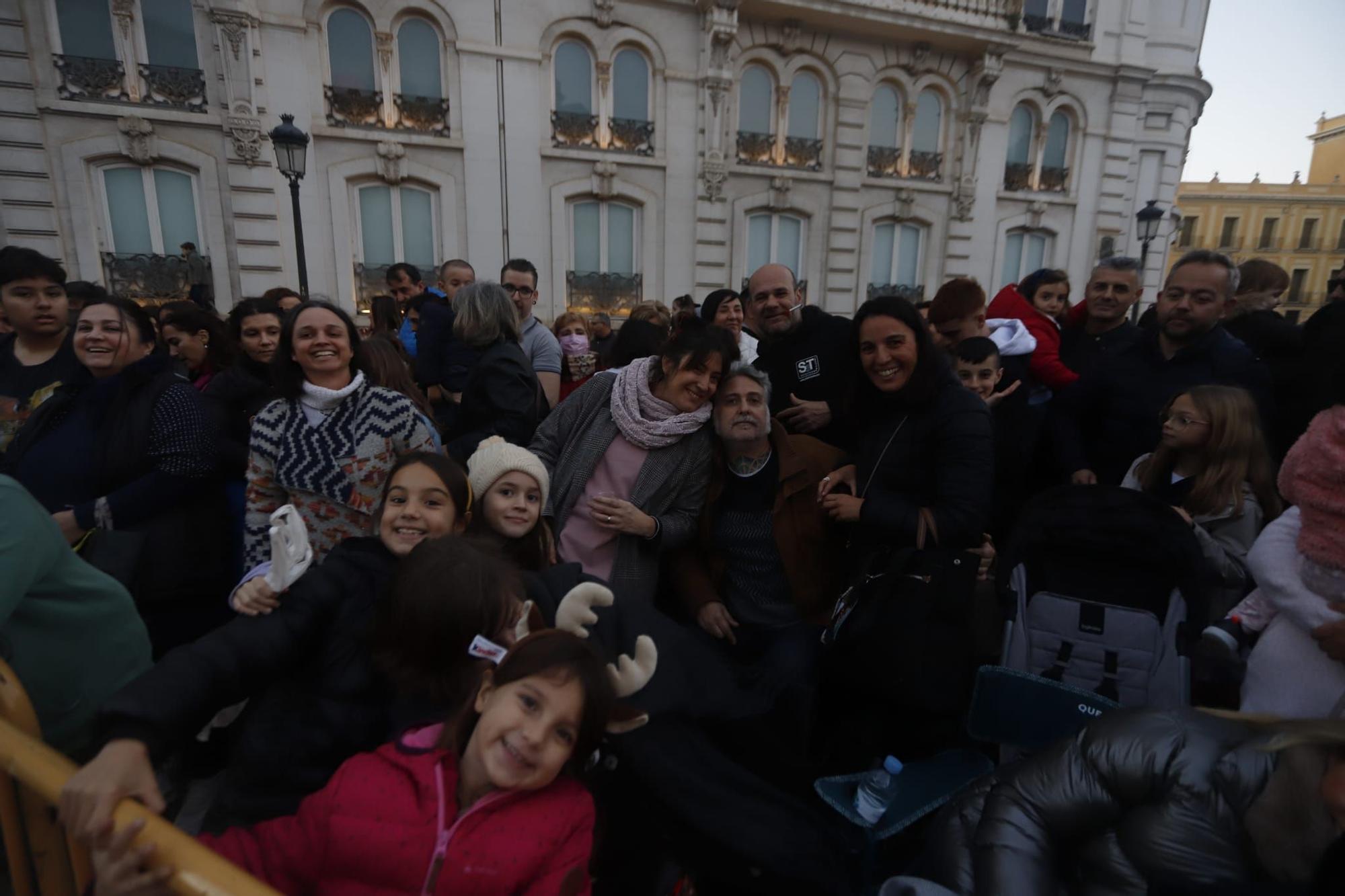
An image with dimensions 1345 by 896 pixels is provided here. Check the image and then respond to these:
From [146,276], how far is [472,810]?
1286 centimetres

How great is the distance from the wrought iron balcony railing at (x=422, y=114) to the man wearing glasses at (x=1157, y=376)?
11.7 m

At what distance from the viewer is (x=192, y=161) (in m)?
10.2

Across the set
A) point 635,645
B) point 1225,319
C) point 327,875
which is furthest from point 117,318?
point 1225,319

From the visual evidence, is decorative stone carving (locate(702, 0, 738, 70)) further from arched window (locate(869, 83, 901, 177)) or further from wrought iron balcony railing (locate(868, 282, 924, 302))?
wrought iron balcony railing (locate(868, 282, 924, 302))

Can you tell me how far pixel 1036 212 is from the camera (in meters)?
14.9

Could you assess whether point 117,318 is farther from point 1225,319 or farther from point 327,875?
point 1225,319

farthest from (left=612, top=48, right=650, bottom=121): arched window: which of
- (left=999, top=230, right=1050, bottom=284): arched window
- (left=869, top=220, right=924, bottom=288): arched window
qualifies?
(left=999, top=230, right=1050, bottom=284): arched window

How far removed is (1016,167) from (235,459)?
688 inches

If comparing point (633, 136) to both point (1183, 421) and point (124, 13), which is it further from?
point (1183, 421)

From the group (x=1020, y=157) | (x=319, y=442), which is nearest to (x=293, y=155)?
(x=319, y=442)

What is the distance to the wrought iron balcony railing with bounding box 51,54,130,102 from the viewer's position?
9.48 metres

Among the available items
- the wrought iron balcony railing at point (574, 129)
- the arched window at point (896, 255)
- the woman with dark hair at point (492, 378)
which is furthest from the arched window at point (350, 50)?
the arched window at point (896, 255)

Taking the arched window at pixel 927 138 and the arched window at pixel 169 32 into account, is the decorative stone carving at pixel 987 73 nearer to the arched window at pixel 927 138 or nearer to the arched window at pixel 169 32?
the arched window at pixel 927 138

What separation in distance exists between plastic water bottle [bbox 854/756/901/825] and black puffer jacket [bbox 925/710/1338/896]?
0.42 meters
